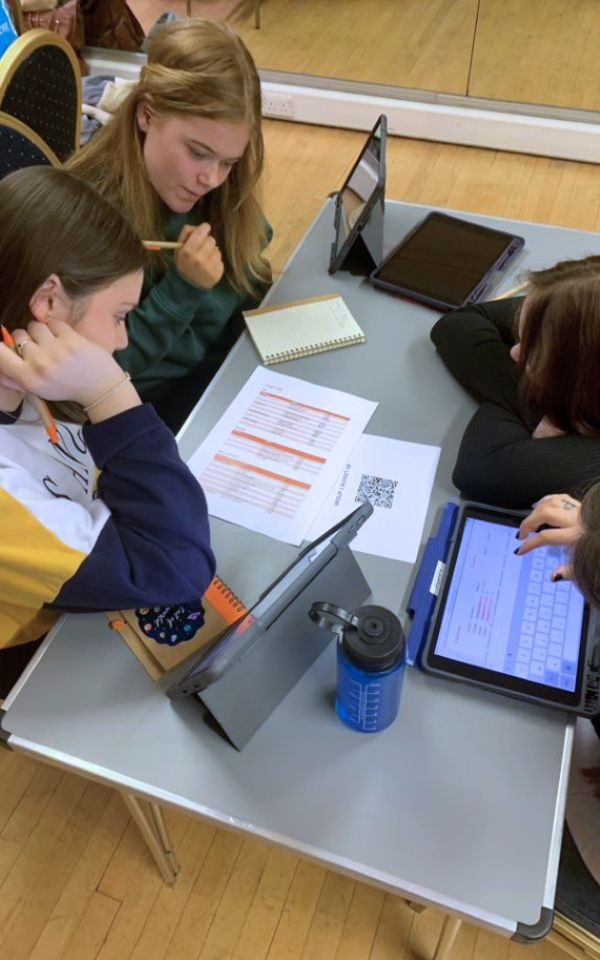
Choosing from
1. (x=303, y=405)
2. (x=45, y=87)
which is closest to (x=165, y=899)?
(x=303, y=405)

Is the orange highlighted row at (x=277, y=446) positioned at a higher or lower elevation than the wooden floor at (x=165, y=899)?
higher

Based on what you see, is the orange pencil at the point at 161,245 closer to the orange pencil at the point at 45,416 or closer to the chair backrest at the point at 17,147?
the chair backrest at the point at 17,147

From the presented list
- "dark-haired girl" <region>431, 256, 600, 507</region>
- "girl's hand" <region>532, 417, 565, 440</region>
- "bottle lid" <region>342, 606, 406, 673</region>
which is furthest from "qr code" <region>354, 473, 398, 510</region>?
"bottle lid" <region>342, 606, 406, 673</region>

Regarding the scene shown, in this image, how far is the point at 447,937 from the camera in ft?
3.67

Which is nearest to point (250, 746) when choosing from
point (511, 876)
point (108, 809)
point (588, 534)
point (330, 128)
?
point (511, 876)

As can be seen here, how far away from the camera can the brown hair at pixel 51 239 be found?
94 centimetres

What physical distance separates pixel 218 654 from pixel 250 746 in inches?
5.7

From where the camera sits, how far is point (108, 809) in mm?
1484

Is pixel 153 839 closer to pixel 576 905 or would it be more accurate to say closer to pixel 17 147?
pixel 576 905

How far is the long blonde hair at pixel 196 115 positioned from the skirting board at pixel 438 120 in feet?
6.36

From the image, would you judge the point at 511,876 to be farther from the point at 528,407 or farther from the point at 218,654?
the point at 528,407

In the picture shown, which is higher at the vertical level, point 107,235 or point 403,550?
point 107,235

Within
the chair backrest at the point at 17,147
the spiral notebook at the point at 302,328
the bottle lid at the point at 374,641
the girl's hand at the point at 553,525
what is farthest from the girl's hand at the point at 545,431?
the chair backrest at the point at 17,147

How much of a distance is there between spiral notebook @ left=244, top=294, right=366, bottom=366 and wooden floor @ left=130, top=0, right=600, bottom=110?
217 cm
